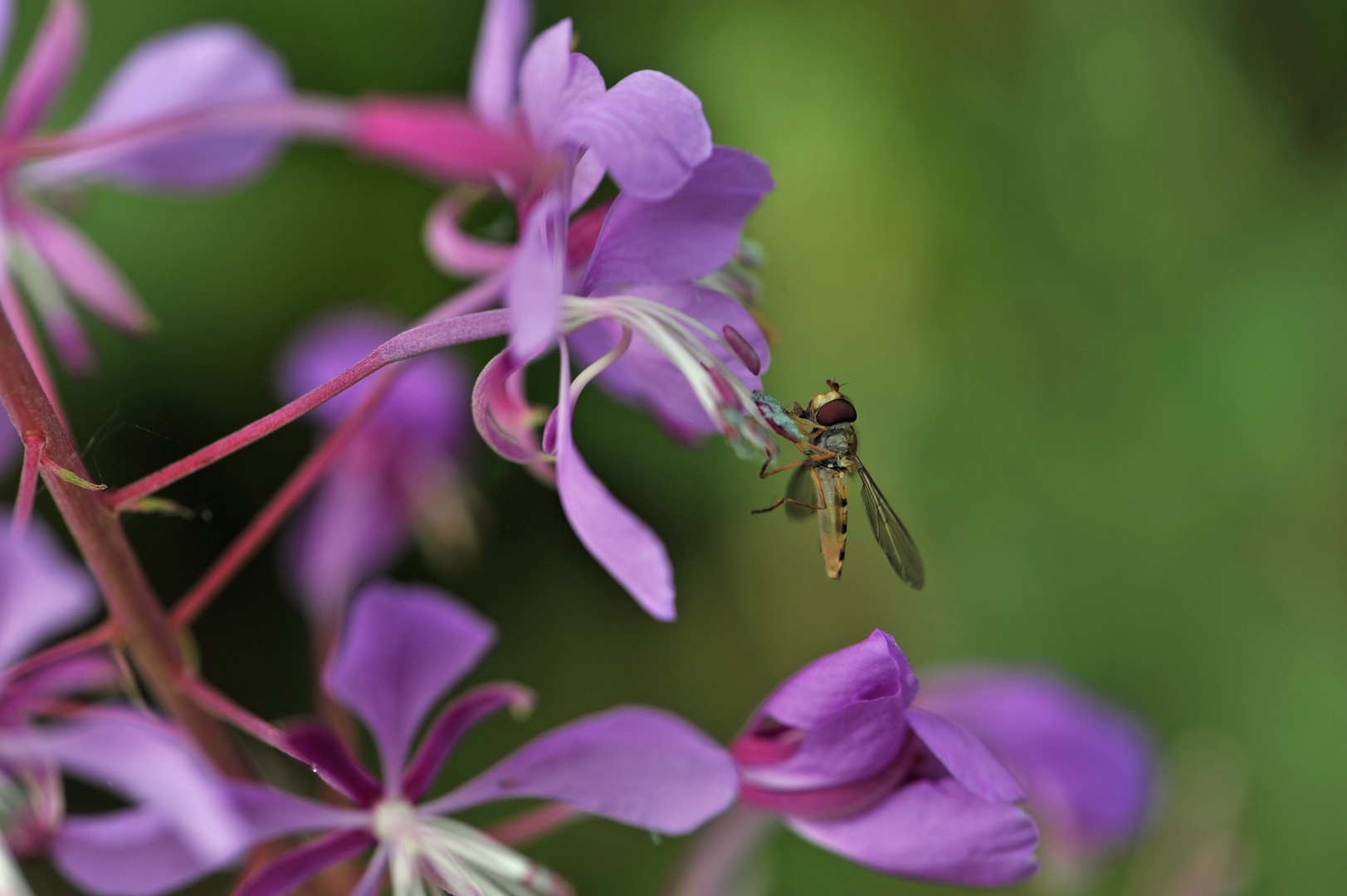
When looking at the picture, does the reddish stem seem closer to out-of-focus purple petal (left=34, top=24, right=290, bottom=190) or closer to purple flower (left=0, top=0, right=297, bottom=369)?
purple flower (left=0, top=0, right=297, bottom=369)

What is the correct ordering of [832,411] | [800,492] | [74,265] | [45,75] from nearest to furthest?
[832,411], [800,492], [45,75], [74,265]

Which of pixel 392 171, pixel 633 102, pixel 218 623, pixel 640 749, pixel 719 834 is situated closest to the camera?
pixel 633 102

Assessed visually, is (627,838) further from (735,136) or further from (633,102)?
(633,102)

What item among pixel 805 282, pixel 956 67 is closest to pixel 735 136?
pixel 805 282

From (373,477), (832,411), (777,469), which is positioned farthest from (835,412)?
(373,477)

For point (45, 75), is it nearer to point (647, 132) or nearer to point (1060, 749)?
point (647, 132)

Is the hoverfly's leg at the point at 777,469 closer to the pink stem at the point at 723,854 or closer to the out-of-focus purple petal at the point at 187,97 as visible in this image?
the pink stem at the point at 723,854

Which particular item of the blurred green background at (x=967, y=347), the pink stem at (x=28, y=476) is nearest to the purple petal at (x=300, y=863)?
the pink stem at (x=28, y=476)
